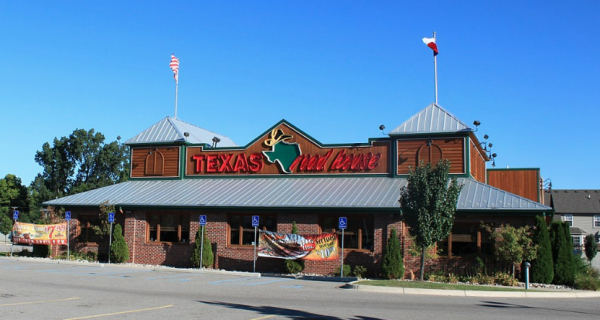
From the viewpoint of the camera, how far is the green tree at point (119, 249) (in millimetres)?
30484

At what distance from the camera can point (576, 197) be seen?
70438 millimetres

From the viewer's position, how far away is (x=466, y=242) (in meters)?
26.1

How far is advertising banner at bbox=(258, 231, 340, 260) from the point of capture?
2697cm

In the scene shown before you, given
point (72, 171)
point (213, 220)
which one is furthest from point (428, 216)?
point (72, 171)

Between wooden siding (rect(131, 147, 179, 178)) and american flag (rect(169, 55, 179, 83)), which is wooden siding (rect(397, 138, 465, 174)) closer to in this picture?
wooden siding (rect(131, 147, 179, 178))

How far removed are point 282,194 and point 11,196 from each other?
51.6 metres

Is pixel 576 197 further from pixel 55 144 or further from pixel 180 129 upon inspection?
pixel 55 144

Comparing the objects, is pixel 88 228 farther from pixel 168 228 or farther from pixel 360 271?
pixel 360 271

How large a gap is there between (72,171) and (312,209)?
4577 centimetres

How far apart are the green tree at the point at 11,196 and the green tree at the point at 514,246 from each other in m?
55.3

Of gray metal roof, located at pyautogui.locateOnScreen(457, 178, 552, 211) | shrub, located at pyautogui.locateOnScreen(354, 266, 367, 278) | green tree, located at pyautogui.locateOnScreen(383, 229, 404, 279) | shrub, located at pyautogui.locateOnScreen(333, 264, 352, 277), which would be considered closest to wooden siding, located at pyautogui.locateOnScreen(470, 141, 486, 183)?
gray metal roof, located at pyautogui.locateOnScreen(457, 178, 552, 211)

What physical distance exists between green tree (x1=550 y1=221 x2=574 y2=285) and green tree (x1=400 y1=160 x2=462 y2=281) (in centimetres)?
461

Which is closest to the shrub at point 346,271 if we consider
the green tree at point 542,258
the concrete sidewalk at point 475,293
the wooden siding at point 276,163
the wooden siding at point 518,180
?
the concrete sidewalk at point 475,293

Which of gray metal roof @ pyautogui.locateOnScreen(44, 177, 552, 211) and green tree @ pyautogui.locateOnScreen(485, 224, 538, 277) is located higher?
gray metal roof @ pyautogui.locateOnScreen(44, 177, 552, 211)
